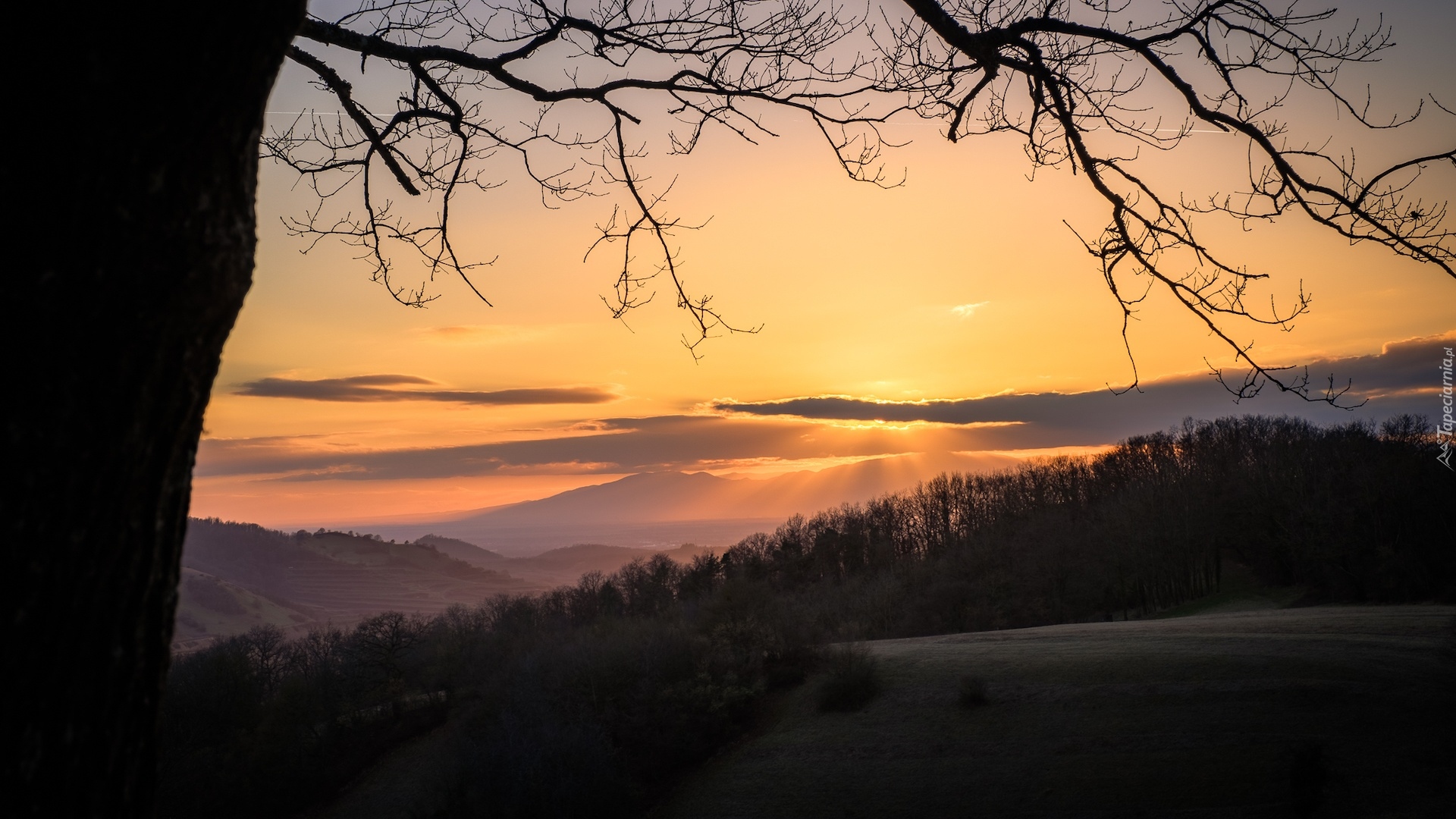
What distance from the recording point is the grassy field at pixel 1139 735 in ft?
63.8

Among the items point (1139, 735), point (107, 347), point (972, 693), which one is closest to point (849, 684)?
point (972, 693)

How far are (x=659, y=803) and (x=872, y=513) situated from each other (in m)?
61.6

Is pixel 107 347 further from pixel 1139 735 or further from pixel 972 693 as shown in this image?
pixel 972 693

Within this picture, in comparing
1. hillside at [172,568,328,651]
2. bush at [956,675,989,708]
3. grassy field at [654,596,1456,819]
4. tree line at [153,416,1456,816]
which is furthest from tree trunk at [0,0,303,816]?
hillside at [172,568,328,651]

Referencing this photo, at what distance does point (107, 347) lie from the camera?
4.33ft

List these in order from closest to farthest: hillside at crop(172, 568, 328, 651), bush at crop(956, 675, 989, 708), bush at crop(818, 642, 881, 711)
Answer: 1. bush at crop(956, 675, 989, 708)
2. bush at crop(818, 642, 881, 711)
3. hillside at crop(172, 568, 328, 651)

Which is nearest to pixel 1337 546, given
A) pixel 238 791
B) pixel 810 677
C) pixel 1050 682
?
pixel 1050 682

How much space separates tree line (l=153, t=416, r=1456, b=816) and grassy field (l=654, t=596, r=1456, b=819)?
407 cm

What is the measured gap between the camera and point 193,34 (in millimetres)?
1406

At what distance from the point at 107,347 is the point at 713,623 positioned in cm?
3897

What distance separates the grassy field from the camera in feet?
63.8

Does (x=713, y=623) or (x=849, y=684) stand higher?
(x=713, y=623)

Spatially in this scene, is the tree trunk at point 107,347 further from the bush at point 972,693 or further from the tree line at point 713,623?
the bush at point 972,693

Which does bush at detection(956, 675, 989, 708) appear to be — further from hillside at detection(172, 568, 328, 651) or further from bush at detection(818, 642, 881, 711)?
hillside at detection(172, 568, 328, 651)
